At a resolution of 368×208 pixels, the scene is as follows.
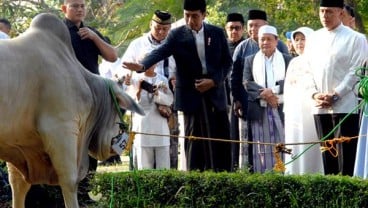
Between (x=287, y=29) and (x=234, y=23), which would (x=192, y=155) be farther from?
(x=287, y=29)

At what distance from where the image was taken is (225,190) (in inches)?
345

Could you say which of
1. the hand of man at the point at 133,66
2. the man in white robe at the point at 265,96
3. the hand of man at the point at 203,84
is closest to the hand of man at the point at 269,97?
the man in white robe at the point at 265,96

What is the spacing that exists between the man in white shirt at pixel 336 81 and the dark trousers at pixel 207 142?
3.41 feet

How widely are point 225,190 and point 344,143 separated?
5.98ft

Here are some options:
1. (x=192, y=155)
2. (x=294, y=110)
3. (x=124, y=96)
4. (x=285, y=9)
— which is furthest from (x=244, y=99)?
(x=285, y=9)

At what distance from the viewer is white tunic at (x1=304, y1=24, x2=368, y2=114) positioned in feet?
33.0

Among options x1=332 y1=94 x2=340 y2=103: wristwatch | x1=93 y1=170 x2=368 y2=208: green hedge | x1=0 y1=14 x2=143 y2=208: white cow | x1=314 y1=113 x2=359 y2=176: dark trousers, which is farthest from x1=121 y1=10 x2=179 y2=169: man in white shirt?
x1=0 y1=14 x2=143 y2=208: white cow

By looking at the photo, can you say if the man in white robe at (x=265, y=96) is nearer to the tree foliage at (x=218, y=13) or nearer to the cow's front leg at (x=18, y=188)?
the cow's front leg at (x=18, y=188)

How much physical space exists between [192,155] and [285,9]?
9.63 m

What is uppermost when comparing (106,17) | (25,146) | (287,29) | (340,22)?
(106,17)

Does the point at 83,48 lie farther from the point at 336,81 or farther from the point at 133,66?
the point at 336,81

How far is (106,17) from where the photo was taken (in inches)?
1227

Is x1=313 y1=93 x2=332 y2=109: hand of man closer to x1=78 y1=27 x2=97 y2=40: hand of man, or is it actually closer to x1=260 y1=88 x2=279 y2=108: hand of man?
x1=260 y1=88 x2=279 y2=108: hand of man

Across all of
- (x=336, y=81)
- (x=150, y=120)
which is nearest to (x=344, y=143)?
(x=336, y=81)
